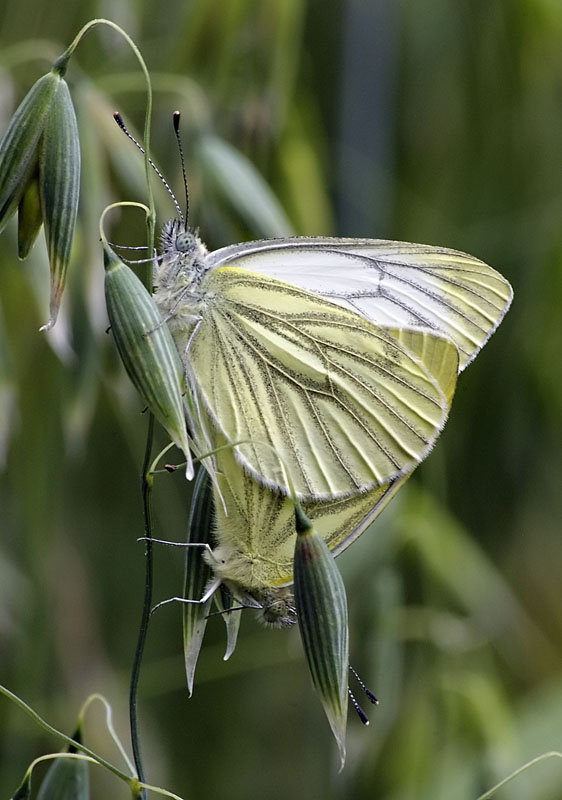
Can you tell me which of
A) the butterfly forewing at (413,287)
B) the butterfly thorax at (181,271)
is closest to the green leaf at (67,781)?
the butterfly thorax at (181,271)

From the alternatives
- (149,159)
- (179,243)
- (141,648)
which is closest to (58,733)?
(141,648)

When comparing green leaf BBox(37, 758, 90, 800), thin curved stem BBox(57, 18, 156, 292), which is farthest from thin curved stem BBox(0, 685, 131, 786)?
thin curved stem BBox(57, 18, 156, 292)

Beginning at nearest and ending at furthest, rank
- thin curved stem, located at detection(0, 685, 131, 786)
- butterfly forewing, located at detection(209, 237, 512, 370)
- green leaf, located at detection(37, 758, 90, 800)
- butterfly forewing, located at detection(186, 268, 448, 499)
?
thin curved stem, located at detection(0, 685, 131, 786)
green leaf, located at detection(37, 758, 90, 800)
butterfly forewing, located at detection(186, 268, 448, 499)
butterfly forewing, located at detection(209, 237, 512, 370)

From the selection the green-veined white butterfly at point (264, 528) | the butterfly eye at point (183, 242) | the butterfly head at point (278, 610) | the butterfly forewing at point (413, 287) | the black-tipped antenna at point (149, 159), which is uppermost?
the black-tipped antenna at point (149, 159)

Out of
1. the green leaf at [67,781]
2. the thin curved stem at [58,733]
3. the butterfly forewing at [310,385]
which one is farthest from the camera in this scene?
the butterfly forewing at [310,385]

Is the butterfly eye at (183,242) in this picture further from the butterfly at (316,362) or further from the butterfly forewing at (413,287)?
the butterfly forewing at (413,287)

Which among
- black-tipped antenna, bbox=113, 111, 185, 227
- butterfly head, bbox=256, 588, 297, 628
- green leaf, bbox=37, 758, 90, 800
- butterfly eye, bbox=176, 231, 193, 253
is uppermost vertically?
black-tipped antenna, bbox=113, 111, 185, 227

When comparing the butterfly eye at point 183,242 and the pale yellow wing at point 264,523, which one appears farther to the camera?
the butterfly eye at point 183,242

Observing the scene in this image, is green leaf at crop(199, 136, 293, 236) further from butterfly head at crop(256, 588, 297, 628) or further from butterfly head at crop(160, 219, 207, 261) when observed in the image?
butterfly head at crop(256, 588, 297, 628)

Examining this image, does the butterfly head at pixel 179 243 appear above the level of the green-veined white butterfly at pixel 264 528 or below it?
above
